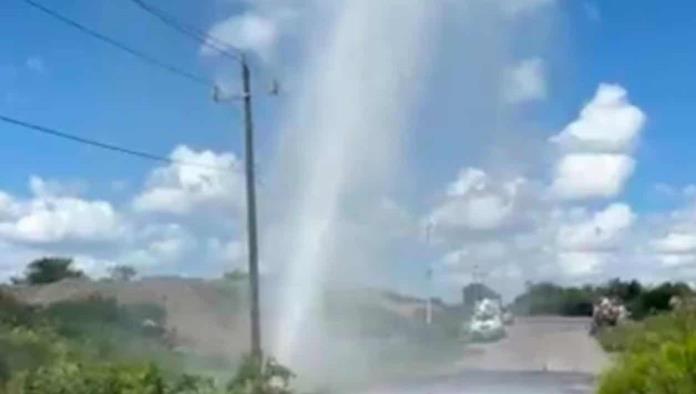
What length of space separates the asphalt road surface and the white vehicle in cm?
62

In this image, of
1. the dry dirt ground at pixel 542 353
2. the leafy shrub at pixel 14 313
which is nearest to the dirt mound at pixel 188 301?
the leafy shrub at pixel 14 313

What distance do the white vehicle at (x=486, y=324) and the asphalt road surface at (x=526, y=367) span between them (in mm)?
623

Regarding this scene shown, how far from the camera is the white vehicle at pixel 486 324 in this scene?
209ft

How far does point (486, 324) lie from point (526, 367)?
2106 cm

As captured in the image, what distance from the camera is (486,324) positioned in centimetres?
6431

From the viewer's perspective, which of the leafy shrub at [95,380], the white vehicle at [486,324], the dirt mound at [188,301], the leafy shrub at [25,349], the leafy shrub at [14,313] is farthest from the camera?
the white vehicle at [486,324]

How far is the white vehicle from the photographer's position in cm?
6362

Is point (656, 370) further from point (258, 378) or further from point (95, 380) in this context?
point (258, 378)

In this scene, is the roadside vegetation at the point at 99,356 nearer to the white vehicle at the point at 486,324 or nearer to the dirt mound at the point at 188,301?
the dirt mound at the point at 188,301

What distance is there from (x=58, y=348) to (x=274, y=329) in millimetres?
10111

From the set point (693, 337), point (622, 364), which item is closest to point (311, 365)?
point (622, 364)

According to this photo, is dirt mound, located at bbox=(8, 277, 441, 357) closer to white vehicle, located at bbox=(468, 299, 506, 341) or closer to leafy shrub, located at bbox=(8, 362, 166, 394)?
white vehicle, located at bbox=(468, 299, 506, 341)

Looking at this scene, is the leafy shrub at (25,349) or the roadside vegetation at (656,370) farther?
the leafy shrub at (25,349)

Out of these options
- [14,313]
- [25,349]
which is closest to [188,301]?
[14,313]
